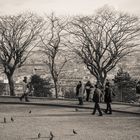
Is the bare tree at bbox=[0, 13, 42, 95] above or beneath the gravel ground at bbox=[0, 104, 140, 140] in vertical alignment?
above

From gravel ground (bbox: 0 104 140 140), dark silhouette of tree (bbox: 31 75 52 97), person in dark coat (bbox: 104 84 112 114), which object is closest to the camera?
gravel ground (bbox: 0 104 140 140)

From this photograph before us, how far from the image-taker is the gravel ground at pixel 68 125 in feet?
46.7

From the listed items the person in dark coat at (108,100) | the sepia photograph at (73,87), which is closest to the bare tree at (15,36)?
the sepia photograph at (73,87)

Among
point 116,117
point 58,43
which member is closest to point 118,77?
point 58,43

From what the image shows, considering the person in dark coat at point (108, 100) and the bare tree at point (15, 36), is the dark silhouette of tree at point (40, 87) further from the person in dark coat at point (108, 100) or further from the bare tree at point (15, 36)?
the person in dark coat at point (108, 100)

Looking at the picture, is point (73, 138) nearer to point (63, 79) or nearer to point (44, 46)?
point (44, 46)

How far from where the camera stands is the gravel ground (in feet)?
46.7

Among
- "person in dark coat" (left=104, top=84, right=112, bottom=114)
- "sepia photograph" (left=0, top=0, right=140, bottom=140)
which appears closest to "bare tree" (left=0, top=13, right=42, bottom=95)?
"sepia photograph" (left=0, top=0, right=140, bottom=140)

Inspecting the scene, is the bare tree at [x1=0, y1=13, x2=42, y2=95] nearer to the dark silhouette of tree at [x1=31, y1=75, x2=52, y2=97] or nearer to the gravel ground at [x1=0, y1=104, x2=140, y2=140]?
the dark silhouette of tree at [x1=31, y1=75, x2=52, y2=97]

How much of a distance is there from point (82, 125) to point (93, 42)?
22.1m

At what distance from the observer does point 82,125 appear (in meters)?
17.1

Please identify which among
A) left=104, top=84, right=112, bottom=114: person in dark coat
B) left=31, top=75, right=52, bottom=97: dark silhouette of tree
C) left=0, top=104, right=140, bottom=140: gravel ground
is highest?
left=31, top=75, right=52, bottom=97: dark silhouette of tree

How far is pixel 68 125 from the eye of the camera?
17094 millimetres

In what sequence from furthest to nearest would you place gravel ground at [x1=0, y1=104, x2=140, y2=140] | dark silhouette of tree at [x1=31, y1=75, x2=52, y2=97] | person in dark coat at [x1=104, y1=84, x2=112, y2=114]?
1. dark silhouette of tree at [x1=31, y1=75, x2=52, y2=97]
2. person in dark coat at [x1=104, y1=84, x2=112, y2=114]
3. gravel ground at [x1=0, y1=104, x2=140, y2=140]
